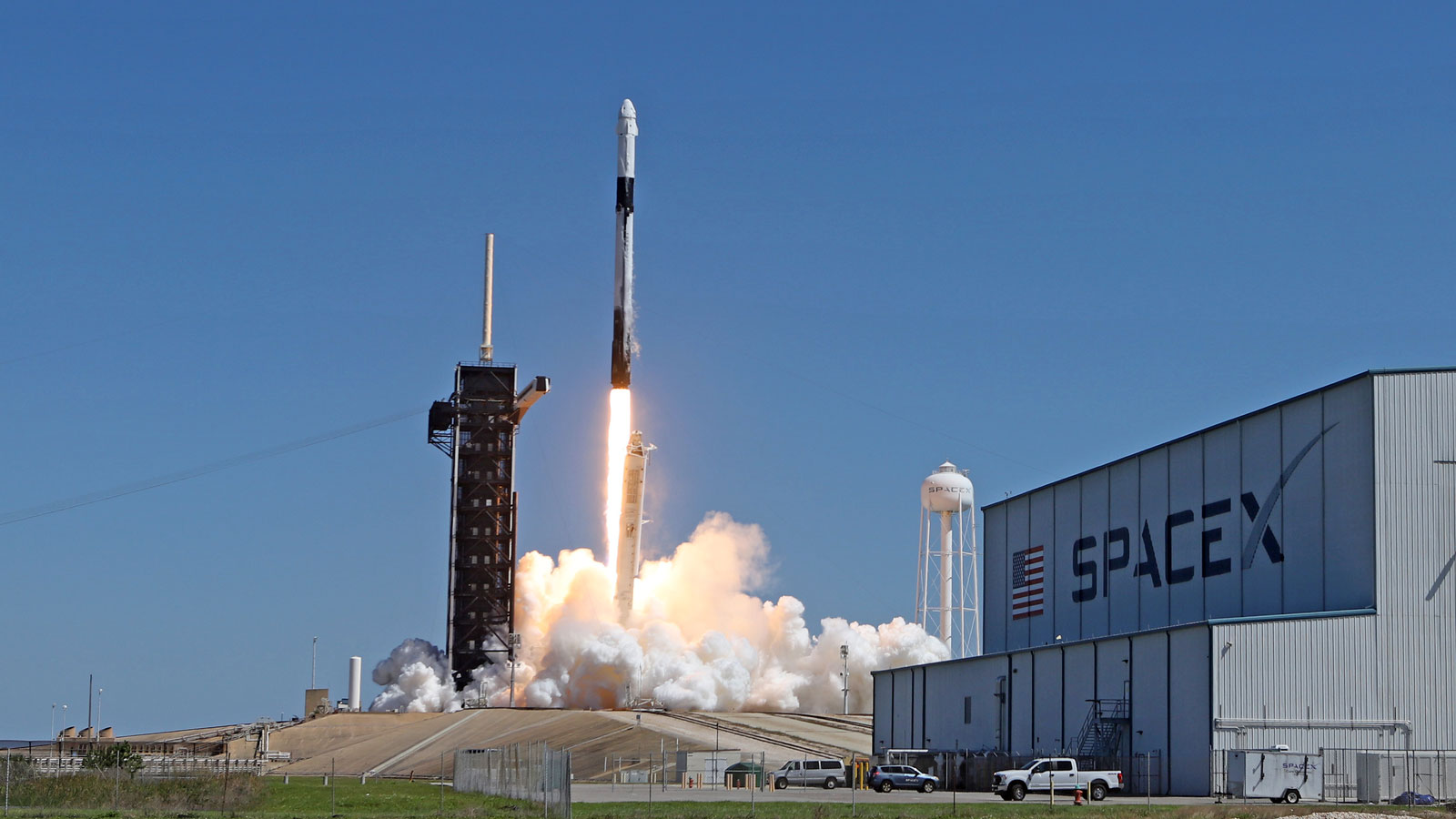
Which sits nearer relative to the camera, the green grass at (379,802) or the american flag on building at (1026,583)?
the green grass at (379,802)

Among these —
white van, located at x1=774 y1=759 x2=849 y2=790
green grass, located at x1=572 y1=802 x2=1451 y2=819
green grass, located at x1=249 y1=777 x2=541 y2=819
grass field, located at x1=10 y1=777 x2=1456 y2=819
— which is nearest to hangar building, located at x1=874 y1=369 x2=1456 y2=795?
grass field, located at x1=10 y1=777 x2=1456 y2=819

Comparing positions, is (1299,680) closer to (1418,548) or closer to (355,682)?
(1418,548)

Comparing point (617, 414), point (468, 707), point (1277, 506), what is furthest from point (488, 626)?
point (1277, 506)

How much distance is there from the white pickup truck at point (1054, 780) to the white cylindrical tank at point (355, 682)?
7472 centimetres

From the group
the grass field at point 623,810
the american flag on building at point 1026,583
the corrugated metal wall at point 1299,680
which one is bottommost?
the grass field at point 623,810

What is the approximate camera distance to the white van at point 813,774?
223ft

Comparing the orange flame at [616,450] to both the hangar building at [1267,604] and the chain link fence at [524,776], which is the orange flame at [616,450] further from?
the chain link fence at [524,776]

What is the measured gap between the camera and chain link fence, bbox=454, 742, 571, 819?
40906 millimetres

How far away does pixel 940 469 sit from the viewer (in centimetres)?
11612

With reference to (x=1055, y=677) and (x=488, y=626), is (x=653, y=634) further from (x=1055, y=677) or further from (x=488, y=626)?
(x=1055, y=677)

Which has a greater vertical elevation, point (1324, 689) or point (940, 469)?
point (940, 469)

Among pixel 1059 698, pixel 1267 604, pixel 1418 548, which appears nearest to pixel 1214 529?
pixel 1267 604

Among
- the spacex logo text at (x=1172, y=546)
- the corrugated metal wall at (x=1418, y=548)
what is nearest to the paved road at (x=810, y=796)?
the corrugated metal wall at (x=1418, y=548)

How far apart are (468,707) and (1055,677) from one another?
178 feet
